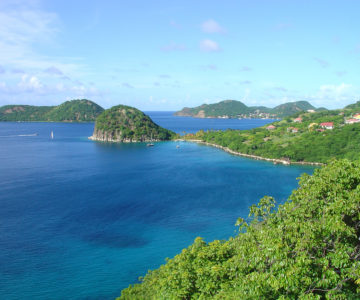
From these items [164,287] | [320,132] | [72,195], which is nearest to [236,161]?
[320,132]

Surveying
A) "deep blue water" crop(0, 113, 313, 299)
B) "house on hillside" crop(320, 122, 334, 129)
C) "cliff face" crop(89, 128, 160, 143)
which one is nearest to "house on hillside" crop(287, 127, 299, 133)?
"house on hillside" crop(320, 122, 334, 129)

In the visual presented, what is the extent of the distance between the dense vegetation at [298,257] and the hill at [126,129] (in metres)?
103

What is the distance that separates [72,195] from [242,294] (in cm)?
3780

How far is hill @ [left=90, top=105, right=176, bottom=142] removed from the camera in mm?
114375

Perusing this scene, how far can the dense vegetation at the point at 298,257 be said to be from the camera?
29.0 ft

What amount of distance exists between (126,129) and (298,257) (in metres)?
111

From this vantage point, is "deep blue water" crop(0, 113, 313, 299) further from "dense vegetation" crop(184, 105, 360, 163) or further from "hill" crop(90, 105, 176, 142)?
"hill" crop(90, 105, 176, 142)

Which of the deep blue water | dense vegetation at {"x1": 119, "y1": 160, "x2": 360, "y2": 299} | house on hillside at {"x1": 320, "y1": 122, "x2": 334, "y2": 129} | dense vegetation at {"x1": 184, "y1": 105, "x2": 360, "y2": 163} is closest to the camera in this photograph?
dense vegetation at {"x1": 119, "y1": 160, "x2": 360, "y2": 299}

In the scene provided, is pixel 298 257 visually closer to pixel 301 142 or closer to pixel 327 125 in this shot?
pixel 301 142

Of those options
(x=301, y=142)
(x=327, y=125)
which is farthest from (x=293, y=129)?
(x=301, y=142)

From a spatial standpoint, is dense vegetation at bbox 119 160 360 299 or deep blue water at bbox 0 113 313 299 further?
deep blue water at bbox 0 113 313 299

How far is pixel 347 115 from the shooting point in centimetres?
11369

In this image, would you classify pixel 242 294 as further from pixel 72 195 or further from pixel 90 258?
pixel 72 195

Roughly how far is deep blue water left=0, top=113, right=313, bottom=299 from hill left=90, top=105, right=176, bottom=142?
145 ft
